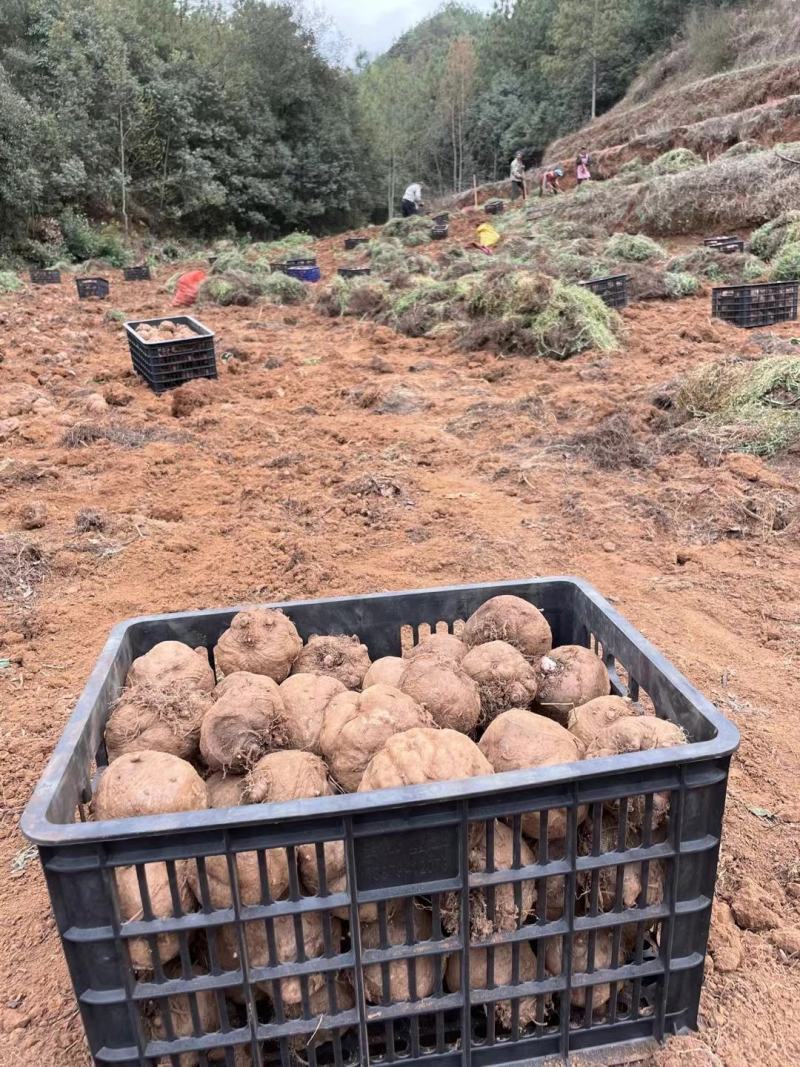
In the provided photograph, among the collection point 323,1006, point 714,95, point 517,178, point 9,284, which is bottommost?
point 323,1006

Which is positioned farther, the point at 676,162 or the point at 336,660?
the point at 676,162

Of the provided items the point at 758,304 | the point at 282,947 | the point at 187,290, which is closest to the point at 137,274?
the point at 187,290

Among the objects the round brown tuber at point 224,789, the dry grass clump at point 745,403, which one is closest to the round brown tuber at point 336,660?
the round brown tuber at point 224,789

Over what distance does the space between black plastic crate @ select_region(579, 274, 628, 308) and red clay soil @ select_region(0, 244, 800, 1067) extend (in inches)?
56.0

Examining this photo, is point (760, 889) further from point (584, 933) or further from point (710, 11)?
point (710, 11)

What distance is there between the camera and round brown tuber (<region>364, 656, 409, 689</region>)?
6.95 ft

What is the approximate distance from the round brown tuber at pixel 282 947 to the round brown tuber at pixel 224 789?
Answer: 272mm

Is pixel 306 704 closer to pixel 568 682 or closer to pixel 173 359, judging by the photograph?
pixel 568 682

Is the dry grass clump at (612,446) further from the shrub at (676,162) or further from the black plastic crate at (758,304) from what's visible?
the shrub at (676,162)

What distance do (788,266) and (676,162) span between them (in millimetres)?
10718

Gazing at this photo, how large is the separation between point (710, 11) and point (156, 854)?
47031 millimetres

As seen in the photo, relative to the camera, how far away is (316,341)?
1149cm

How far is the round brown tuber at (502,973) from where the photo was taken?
5.34 feet

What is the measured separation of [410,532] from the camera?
480 cm
